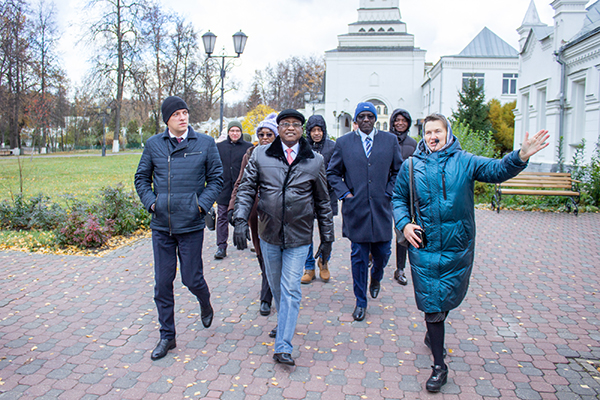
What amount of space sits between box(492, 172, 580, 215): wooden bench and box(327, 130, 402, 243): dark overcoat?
800cm

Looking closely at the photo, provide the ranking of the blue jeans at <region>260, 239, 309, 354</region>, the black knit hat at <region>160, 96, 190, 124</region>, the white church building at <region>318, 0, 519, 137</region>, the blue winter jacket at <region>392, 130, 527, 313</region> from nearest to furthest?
the blue winter jacket at <region>392, 130, 527, 313</region> → the blue jeans at <region>260, 239, 309, 354</region> → the black knit hat at <region>160, 96, 190, 124</region> → the white church building at <region>318, 0, 519, 137</region>

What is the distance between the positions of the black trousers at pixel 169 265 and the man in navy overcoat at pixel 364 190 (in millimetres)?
1619

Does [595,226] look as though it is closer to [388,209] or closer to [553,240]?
[553,240]

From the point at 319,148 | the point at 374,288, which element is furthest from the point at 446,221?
the point at 319,148

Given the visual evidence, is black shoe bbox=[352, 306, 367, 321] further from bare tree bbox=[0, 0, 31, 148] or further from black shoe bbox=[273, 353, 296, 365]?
bare tree bbox=[0, 0, 31, 148]

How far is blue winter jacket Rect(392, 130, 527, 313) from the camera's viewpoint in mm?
3254

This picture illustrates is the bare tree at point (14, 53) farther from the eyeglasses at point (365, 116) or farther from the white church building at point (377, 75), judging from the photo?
the white church building at point (377, 75)

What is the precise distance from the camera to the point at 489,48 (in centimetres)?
4556

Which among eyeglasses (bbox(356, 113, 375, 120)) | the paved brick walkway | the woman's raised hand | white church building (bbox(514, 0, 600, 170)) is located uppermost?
white church building (bbox(514, 0, 600, 170))

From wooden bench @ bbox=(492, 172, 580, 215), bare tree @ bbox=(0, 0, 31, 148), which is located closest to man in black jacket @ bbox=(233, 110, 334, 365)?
wooden bench @ bbox=(492, 172, 580, 215)

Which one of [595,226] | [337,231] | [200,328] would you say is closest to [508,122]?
[595,226]

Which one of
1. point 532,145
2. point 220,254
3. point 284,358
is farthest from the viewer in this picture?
point 220,254

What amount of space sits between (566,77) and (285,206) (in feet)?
53.1

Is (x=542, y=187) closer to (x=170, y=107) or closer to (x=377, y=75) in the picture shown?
(x=170, y=107)
